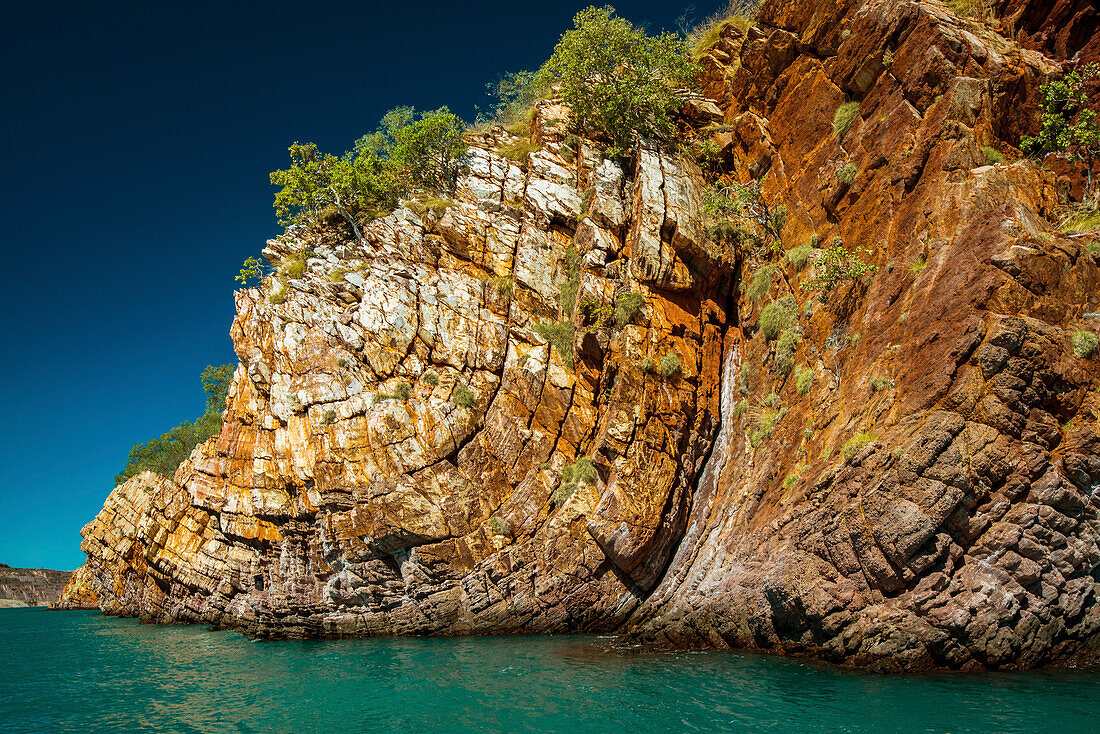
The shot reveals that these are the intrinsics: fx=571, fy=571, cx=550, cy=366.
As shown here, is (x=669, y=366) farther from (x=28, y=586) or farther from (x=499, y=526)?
(x=28, y=586)

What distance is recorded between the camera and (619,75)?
30.7 meters

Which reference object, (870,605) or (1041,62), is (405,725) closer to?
(870,605)

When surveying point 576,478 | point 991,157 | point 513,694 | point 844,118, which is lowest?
point 513,694

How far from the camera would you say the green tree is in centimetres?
1697

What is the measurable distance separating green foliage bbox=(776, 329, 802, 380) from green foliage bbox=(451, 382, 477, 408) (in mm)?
12858

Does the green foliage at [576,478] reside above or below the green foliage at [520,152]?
below

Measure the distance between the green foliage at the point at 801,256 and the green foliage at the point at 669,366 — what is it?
5.91m

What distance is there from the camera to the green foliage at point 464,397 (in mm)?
25688

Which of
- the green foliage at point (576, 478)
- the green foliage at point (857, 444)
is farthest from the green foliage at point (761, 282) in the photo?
the green foliage at point (576, 478)

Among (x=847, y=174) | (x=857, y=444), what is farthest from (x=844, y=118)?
(x=857, y=444)

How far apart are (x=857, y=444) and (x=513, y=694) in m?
11.0

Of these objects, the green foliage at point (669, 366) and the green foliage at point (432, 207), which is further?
the green foliage at point (432, 207)

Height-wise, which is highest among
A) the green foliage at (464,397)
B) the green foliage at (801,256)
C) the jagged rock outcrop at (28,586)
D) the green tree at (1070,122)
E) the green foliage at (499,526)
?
the green tree at (1070,122)

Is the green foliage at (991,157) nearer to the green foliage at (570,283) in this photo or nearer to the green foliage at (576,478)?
the green foliage at (570,283)
